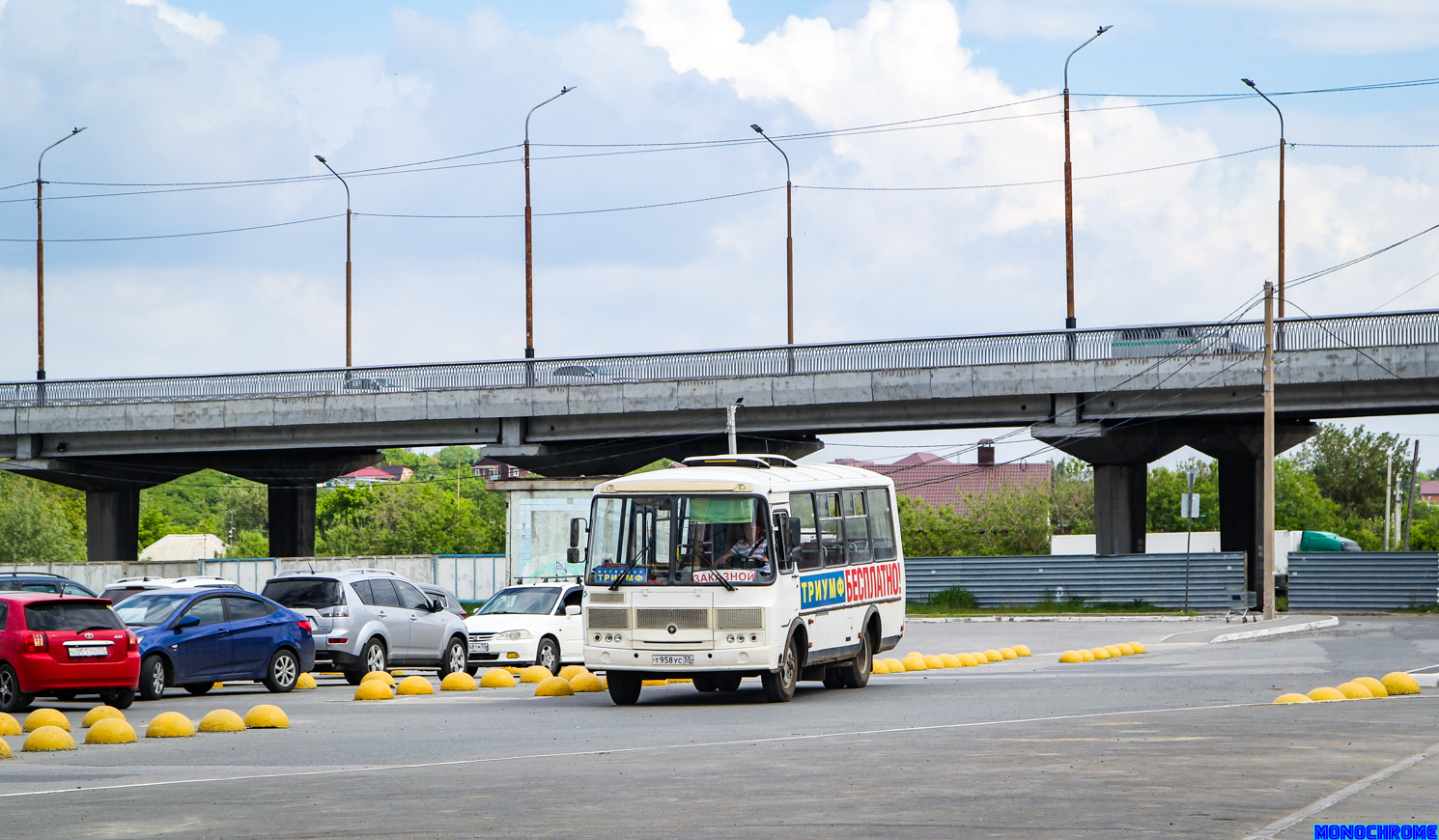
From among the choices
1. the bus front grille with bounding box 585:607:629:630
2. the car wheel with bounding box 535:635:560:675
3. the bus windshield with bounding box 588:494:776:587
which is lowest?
the car wheel with bounding box 535:635:560:675

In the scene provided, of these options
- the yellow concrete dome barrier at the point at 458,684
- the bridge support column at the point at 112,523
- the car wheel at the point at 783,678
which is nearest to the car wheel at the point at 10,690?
the yellow concrete dome barrier at the point at 458,684

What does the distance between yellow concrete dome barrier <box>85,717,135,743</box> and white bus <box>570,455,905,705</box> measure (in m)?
5.11

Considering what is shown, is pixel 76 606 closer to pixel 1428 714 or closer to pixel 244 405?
pixel 1428 714

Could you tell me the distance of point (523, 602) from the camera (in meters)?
25.2

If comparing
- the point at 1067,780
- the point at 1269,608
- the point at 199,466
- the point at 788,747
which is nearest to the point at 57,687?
the point at 788,747

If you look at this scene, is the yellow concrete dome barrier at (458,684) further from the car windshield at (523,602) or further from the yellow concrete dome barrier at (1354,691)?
the yellow concrete dome barrier at (1354,691)

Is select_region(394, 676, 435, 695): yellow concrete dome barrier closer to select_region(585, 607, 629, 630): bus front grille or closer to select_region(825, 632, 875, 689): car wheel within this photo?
select_region(585, 607, 629, 630): bus front grille

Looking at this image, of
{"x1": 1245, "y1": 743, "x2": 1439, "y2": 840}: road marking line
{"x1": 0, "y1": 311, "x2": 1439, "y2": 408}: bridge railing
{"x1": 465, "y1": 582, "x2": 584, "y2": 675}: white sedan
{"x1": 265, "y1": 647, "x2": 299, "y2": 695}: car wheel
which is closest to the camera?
{"x1": 1245, "y1": 743, "x2": 1439, "y2": 840}: road marking line

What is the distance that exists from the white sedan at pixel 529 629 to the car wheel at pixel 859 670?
6.39m

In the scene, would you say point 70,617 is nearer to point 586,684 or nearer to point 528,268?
point 586,684

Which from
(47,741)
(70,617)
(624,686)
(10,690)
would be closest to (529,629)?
(624,686)

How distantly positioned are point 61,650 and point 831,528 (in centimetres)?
892

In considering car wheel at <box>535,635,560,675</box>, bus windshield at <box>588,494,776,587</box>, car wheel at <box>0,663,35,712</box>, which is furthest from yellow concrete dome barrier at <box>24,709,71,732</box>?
car wheel at <box>535,635,560,675</box>

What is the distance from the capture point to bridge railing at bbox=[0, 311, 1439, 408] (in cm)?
4172
